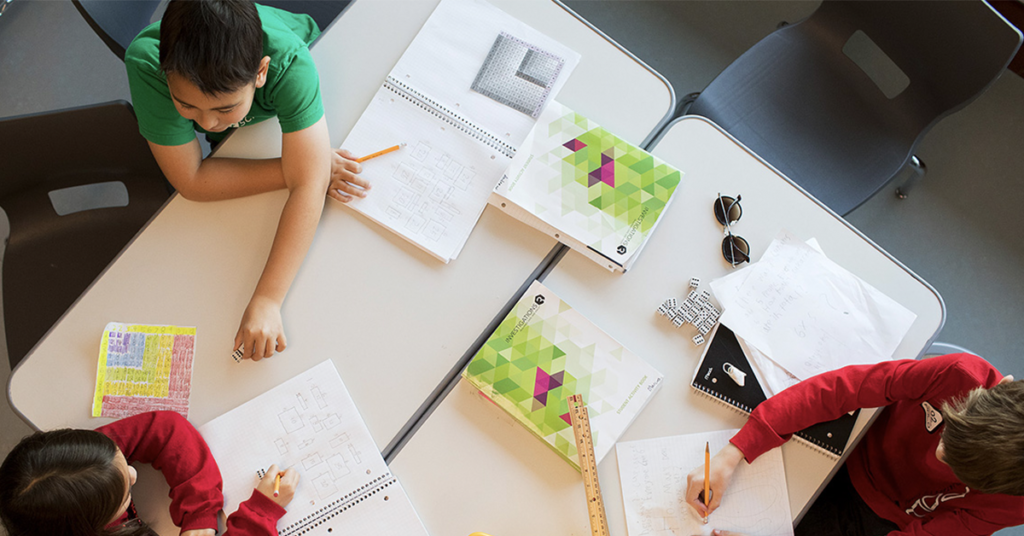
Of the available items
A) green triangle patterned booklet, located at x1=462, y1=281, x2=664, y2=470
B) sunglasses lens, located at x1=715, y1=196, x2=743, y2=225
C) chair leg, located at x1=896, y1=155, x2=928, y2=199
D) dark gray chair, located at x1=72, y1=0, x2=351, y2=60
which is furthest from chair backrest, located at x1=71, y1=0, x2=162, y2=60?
chair leg, located at x1=896, y1=155, x2=928, y2=199

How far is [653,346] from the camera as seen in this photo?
1280 mm

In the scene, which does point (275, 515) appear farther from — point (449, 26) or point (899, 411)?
point (899, 411)

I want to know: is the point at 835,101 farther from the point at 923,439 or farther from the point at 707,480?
the point at 707,480

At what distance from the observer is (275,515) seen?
115 cm

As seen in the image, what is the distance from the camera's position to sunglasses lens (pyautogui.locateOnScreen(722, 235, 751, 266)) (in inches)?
51.8

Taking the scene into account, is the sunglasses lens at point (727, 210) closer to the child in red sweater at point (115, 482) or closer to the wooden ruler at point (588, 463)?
the wooden ruler at point (588, 463)

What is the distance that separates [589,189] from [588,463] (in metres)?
0.54

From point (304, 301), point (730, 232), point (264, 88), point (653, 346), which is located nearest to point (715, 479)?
point (653, 346)

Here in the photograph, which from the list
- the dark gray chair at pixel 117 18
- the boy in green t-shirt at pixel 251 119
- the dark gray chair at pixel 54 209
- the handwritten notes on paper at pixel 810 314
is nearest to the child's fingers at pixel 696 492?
the handwritten notes on paper at pixel 810 314

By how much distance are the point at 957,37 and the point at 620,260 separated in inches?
36.2

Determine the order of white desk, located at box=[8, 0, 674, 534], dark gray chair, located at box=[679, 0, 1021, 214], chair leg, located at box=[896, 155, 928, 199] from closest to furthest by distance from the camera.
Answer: white desk, located at box=[8, 0, 674, 534]
dark gray chair, located at box=[679, 0, 1021, 214]
chair leg, located at box=[896, 155, 928, 199]

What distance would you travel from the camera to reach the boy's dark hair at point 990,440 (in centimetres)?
102

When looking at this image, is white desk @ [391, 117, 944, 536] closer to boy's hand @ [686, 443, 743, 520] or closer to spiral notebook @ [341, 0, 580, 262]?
boy's hand @ [686, 443, 743, 520]

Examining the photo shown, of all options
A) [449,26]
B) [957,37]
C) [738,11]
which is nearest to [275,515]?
[449,26]
